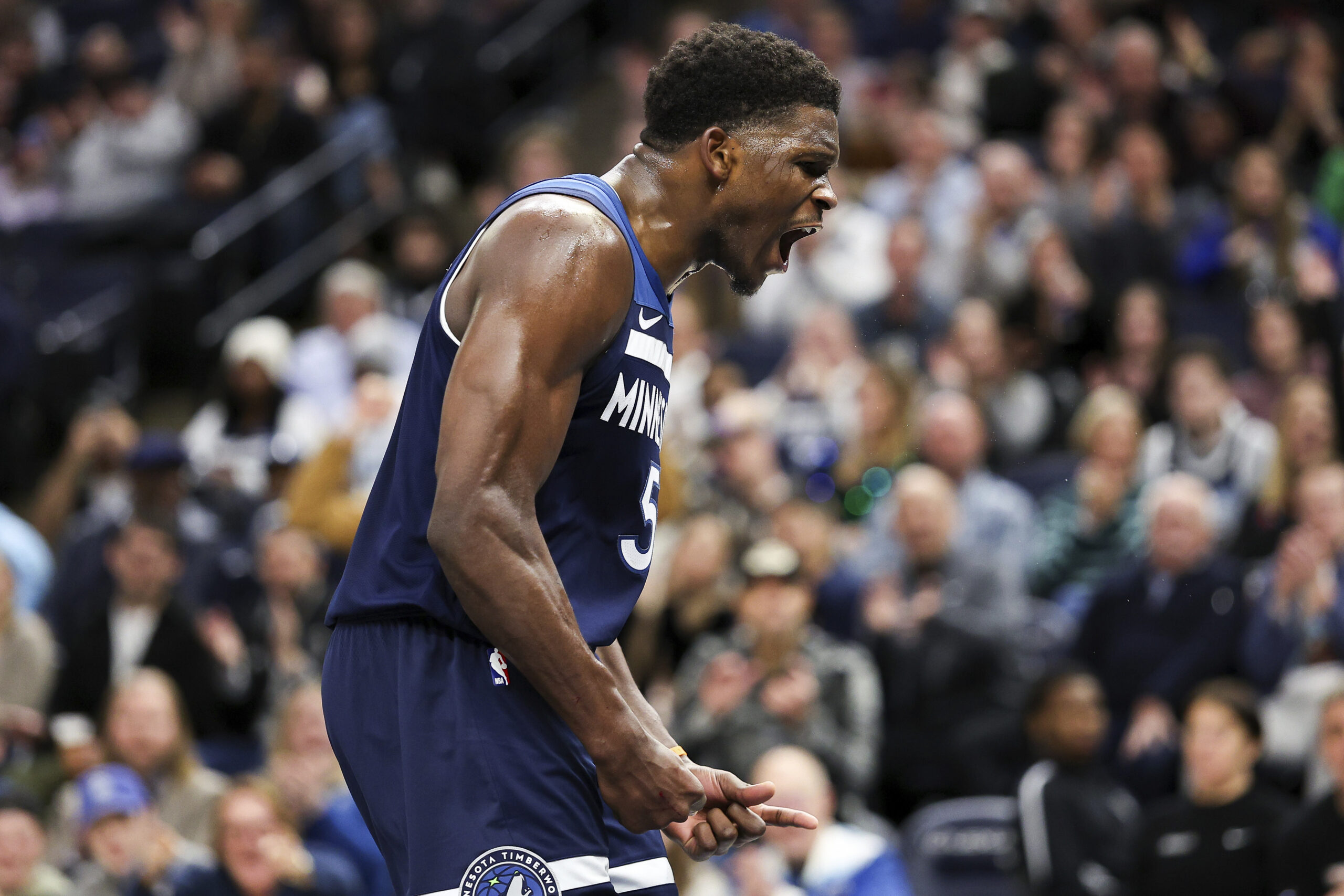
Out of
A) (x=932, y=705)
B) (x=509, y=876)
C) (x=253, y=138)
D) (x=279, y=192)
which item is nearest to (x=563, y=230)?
(x=509, y=876)

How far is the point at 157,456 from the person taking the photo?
356 inches

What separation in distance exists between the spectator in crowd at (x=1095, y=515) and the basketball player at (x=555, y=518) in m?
5.49

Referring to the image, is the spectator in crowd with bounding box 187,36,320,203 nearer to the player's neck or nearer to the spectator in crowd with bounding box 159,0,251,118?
the spectator in crowd with bounding box 159,0,251,118

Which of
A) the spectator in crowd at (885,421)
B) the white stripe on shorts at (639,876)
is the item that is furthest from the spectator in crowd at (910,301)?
the white stripe on shorts at (639,876)

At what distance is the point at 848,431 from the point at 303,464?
3173 mm

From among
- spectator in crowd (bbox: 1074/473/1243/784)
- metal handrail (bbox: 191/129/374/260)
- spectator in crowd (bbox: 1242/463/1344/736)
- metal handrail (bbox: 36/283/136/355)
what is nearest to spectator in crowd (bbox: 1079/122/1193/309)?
spectator in crowd (bbox: 1074/473/1243/784)

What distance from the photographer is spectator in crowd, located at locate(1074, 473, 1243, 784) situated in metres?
7.53

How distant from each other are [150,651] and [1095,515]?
15.4ft

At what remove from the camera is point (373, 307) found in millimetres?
11289

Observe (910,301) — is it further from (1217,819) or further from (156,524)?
(156,524)

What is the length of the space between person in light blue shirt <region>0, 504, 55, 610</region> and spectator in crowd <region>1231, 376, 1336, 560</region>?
627 cm

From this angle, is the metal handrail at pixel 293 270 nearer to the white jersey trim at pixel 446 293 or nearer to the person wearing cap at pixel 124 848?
the person wearing cap at pixel 124 848

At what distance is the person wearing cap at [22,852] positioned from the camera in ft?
22.3

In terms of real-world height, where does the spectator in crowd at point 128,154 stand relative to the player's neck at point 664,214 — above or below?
above
